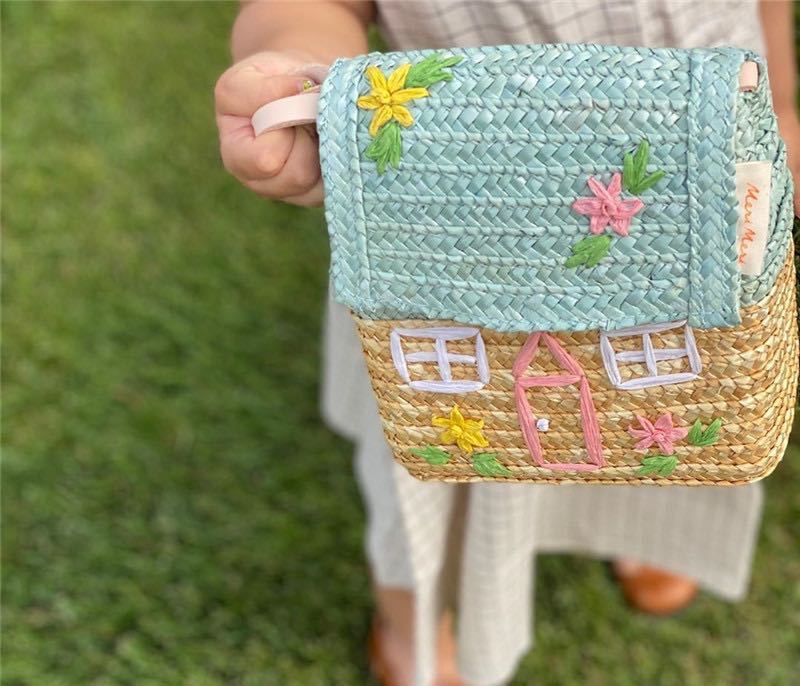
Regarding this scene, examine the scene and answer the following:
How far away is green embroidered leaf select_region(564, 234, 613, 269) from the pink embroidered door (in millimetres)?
56

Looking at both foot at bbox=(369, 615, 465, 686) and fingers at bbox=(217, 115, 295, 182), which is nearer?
fingers at bbox=(217, 115, 295, 182)

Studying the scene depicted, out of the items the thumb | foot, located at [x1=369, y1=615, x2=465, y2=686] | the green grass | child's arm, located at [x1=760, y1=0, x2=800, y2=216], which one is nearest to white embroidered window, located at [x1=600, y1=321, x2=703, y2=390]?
the thumb

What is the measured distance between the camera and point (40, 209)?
1.69 m

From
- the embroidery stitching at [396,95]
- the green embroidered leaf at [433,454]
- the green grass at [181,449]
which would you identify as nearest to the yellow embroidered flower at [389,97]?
the embroidery stitching at [396,95]

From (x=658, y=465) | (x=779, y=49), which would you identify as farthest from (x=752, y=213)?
(x=779, y=49)

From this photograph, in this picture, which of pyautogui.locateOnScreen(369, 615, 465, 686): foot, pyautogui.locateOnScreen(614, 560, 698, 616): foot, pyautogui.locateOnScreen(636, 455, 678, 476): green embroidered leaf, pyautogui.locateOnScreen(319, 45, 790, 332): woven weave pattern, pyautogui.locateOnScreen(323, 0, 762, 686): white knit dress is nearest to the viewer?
pyautogui.locateOnScreen(319, 45, 790, 332): woven weave pattern

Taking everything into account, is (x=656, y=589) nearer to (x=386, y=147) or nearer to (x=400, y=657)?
(x=400, y=657)

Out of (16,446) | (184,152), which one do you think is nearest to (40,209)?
(184,152)

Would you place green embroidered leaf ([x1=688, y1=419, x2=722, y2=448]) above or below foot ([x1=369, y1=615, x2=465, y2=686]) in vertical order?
above

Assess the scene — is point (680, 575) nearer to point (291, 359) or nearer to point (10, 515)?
point (291, 359)

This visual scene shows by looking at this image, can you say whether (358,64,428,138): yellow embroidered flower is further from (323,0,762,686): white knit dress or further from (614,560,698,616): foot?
(614,560,698,616): foot

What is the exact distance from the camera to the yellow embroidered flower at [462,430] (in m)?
0.60

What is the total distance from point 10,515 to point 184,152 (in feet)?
2.47

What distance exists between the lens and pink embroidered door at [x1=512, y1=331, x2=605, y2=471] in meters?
0.56
